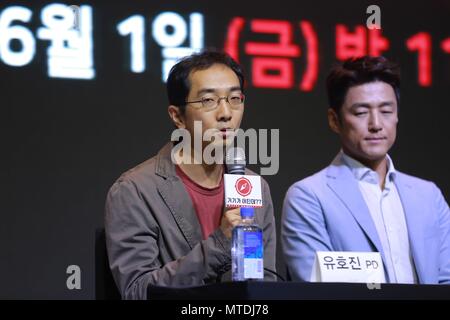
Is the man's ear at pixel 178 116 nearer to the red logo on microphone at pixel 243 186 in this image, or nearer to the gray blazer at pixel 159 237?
the gray blazer at pixel 159 237

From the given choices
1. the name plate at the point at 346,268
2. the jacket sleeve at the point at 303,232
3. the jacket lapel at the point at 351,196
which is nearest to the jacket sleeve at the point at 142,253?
the name plate at the point at 346,268

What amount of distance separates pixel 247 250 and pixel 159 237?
0.41 metres

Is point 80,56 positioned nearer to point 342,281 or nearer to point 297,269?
point 297,269

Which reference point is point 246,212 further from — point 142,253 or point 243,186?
point 142,253

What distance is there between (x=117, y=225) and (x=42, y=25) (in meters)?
1.10

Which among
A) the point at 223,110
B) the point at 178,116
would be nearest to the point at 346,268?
the point at 223,110

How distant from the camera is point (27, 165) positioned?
3.53 m

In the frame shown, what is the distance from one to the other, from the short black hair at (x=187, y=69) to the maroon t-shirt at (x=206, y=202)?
0.79 feet

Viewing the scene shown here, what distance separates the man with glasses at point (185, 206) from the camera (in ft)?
8.53

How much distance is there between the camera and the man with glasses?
2600mm
